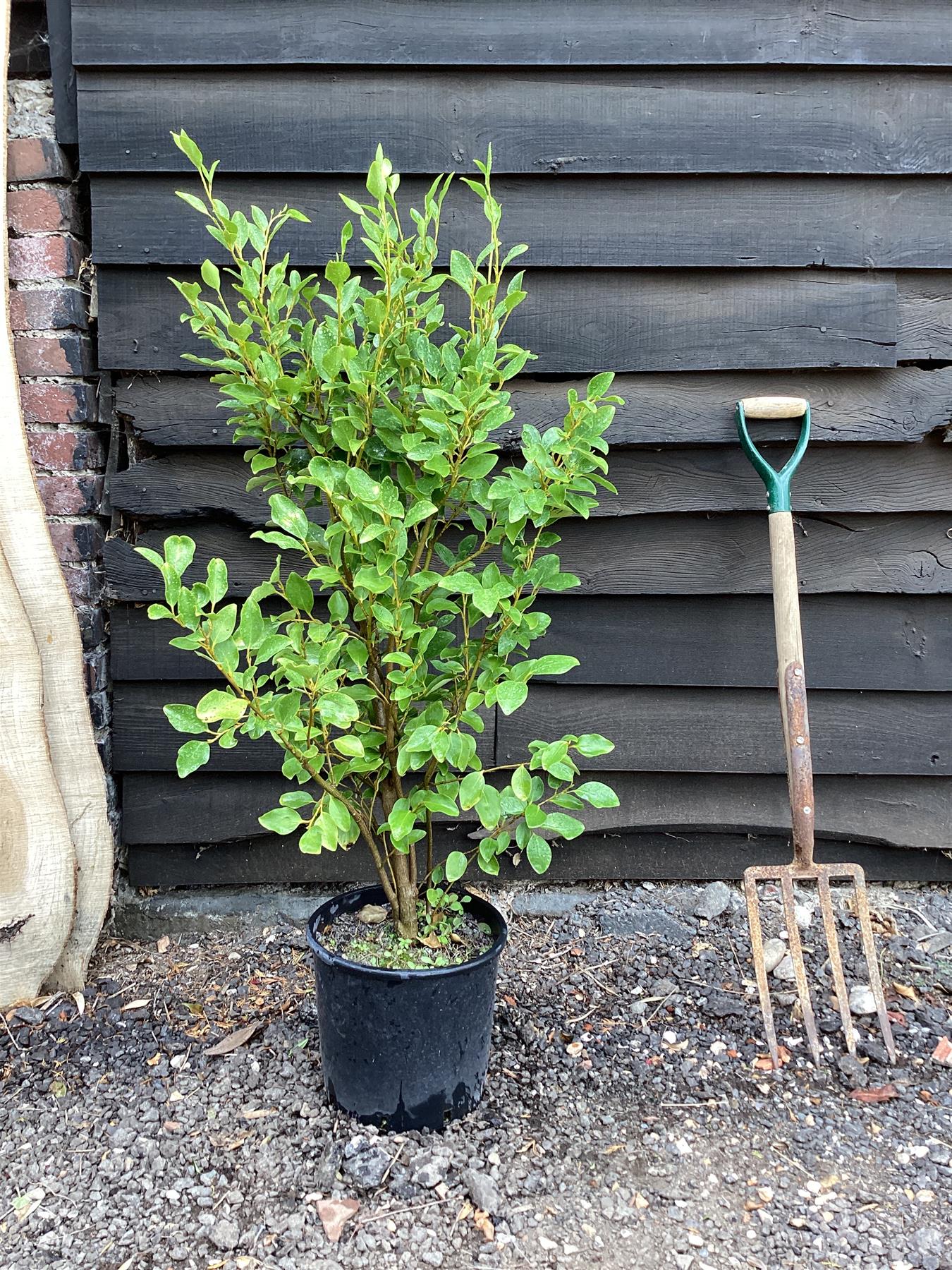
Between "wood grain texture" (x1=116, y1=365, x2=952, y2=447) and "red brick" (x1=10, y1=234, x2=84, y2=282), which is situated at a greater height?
"red brick" (x1=10, y1=234, x2=84, y2=282)

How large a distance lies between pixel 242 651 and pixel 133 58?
3.97 ft

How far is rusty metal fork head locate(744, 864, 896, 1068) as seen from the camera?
1.62m

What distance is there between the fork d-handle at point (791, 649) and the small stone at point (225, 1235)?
117 centimetres

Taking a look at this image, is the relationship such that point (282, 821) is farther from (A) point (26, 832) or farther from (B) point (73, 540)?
(B) point (73, 540)

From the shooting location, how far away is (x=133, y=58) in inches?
68.1

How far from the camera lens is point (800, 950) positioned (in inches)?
66.2

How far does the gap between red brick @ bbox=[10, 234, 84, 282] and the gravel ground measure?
4.82 feet

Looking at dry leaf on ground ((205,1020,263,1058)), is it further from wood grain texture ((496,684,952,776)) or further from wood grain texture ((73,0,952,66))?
wood grain texture ((73,0,952,66))

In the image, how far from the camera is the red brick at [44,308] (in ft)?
5.87

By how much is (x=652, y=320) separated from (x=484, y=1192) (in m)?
1.63

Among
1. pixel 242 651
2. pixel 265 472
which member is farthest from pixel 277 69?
pixel 242 651

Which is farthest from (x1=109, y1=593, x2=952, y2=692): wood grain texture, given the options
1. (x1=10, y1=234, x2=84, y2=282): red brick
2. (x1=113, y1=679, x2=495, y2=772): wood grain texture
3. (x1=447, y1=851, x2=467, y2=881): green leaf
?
(x1=10, y1=234, x2=84, y2=282): red brick

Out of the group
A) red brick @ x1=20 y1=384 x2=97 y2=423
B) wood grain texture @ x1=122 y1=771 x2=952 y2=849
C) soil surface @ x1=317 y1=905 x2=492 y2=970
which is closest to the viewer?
soil surface @ x1=317 y1=905 x2=492 y2=970

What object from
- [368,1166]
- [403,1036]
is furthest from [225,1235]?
[403,1036]
